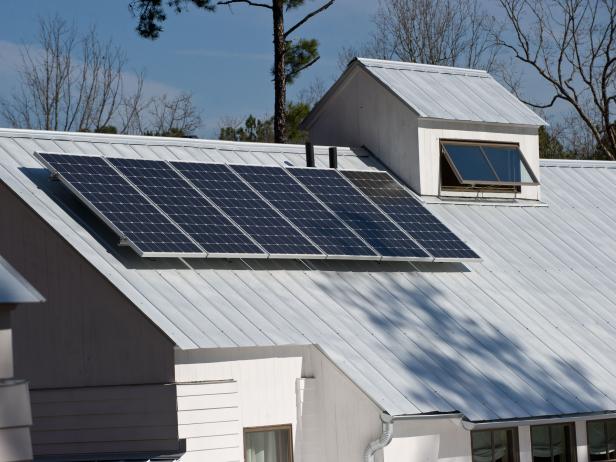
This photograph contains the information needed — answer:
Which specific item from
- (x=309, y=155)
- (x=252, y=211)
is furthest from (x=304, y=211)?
(x=309, y=155)

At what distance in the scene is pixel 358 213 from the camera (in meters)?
20.9

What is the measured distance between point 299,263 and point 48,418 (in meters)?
4.67

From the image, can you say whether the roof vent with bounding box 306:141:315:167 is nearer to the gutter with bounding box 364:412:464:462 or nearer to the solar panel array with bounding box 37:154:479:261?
the solar panel array with bounding box 37:154:479:261

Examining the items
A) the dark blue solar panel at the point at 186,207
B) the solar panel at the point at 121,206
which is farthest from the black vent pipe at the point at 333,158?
the solar panel at the point at 121,206

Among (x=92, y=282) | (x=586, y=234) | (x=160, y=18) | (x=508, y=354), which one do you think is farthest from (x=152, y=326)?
(x=160, y=18)

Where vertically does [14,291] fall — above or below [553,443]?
above

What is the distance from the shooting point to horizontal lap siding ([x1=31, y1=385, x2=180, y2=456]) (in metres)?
15.9

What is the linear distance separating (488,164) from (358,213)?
16.3 feet

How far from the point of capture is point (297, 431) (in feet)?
56.5

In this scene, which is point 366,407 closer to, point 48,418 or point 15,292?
point 48,418

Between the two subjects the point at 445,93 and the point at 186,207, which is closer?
the point at 186,207

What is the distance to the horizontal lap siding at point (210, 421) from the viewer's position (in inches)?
627

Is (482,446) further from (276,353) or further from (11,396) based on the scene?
(11,396)

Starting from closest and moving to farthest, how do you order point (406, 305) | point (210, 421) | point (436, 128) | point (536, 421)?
point (210, 421) → point (536, 421) → point (406, 305) → point (436, 128)
